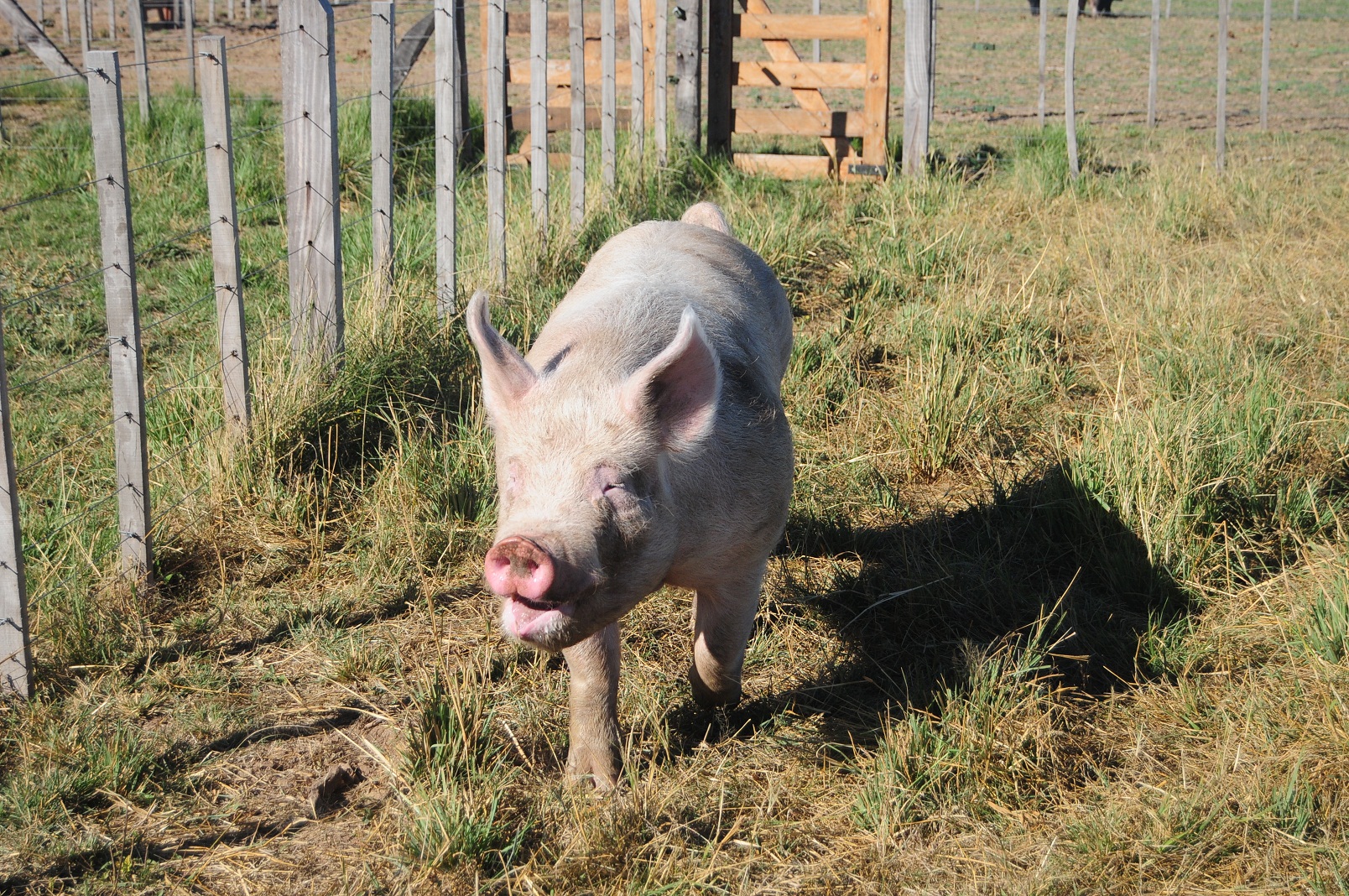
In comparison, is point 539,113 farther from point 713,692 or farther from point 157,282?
point 713,692

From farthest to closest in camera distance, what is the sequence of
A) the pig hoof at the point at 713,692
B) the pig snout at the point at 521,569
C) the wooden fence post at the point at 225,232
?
the wooden fence post at the point at 225,232, the pig hoof at the point at 713,692, the pig snout at the point at 521,569

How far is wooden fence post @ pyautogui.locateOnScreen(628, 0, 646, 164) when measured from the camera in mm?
8203

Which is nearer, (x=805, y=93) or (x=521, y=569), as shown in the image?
(x=521, y=569)

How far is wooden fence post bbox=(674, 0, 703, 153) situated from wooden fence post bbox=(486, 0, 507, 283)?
3.13 m

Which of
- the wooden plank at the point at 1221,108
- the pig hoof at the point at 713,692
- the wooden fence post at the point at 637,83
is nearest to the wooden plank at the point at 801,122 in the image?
the wooden fence post at the point at 637,83

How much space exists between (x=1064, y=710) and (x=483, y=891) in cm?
173

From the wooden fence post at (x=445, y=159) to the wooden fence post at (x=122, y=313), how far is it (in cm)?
192

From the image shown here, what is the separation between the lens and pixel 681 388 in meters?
2.76

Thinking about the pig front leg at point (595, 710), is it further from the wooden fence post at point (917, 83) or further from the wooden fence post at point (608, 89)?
the wooden fence post at point (917, 83)

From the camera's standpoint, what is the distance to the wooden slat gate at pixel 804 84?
9312 millimetres

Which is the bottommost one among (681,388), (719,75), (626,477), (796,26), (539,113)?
(626,477)

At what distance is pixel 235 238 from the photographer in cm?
416

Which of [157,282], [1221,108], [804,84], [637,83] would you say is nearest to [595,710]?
[157,282]

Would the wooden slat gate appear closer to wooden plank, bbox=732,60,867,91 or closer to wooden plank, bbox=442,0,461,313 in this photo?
wooden plank, bbox=732,60,867,91
